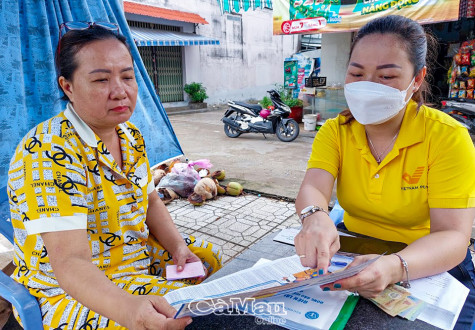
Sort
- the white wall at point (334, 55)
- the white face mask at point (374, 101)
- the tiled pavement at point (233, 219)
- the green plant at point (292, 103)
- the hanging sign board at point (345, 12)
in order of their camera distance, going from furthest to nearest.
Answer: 1. the green plant at point (292, 103)
2. the white wall at point (334, 55)
3. the hanging sign board at point (345, 12)
4. the tiled pavement at point (233, 219)
5. the white face mask at point (374, 101)

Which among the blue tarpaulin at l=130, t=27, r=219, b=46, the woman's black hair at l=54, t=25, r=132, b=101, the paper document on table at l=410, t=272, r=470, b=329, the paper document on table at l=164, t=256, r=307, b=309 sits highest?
the blue tarpaulin at l=130, t=27, r=219, b=46

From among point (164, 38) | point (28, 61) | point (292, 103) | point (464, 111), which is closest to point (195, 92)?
point (164, 38)

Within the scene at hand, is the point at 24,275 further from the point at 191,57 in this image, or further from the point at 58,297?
the point at 191,57

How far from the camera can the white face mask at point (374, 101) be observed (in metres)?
1.26

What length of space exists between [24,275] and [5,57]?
1.41m

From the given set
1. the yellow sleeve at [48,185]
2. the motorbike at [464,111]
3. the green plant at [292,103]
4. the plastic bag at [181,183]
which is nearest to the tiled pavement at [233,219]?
the plastic bag at [181,183]

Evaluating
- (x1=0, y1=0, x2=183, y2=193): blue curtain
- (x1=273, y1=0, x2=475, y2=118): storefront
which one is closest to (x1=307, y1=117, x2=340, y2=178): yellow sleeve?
(x1=0, y1=0, x2=183, y2=193): blue curtain

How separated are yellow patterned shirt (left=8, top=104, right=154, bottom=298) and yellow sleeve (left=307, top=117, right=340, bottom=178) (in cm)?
73

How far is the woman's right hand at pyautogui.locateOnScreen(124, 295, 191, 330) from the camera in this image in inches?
34.1

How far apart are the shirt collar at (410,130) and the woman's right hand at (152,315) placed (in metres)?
0.93

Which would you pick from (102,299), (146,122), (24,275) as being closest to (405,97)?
(102,299)

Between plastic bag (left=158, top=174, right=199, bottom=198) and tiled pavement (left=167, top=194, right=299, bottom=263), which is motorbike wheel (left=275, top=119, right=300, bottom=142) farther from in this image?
plastic bag (left=158, top=174, right=199, bottom=198)

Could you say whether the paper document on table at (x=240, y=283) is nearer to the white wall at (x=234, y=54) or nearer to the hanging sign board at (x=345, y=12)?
the hanging sign board at (x=345, y=12)

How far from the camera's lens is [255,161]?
5.35m
